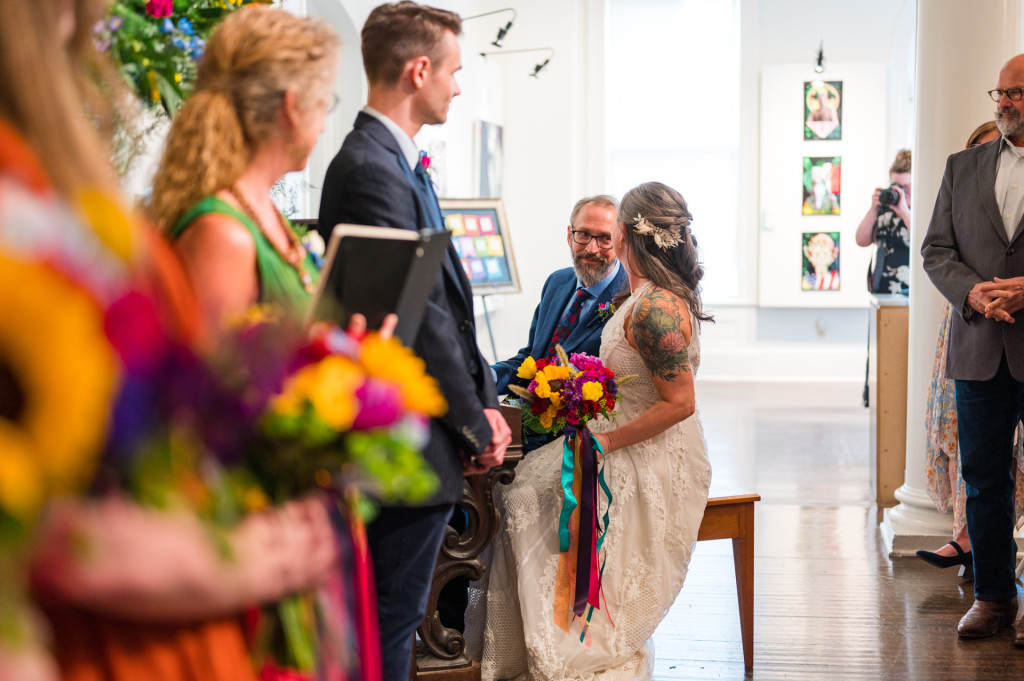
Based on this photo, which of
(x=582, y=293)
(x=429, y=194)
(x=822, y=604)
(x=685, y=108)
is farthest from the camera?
(x=685, y=108)

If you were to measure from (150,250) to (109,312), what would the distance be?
0.58 ft

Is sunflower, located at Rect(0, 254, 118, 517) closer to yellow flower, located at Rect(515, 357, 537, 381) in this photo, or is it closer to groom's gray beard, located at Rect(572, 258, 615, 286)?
yellow flower, located at Rect(515, 357, 537, 381)

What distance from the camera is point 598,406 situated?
111 inches

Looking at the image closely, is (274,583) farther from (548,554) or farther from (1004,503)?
(1004,503)

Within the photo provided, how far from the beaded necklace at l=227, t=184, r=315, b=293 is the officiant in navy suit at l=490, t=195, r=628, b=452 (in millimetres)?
2002

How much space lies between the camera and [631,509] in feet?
9.87

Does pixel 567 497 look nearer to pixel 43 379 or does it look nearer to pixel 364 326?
pixel 364 326

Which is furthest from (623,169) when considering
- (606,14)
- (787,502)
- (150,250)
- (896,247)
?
(150,250)

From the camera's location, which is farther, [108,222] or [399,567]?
[399,567]

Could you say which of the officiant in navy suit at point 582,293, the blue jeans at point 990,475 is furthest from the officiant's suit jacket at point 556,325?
the blue jeans at point 990,475

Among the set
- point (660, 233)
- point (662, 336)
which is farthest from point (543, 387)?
point (660, 233)

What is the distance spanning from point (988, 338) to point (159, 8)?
109 inches

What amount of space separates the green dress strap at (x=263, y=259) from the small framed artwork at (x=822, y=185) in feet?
34.4

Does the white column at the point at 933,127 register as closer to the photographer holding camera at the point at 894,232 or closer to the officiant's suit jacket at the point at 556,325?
the officiant's suit jacket at the point at 556,325
